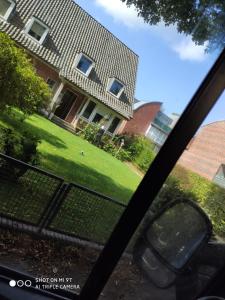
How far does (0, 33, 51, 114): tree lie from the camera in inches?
264

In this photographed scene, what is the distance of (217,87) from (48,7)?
705 inches

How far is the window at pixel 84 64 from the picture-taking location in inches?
764

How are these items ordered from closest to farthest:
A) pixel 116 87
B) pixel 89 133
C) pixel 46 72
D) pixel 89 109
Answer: pixel 89 133 < pixel 46 72 < pixel 116 87 < pixel 89 109

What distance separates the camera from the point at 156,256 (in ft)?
5.51

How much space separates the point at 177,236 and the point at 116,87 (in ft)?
63.8

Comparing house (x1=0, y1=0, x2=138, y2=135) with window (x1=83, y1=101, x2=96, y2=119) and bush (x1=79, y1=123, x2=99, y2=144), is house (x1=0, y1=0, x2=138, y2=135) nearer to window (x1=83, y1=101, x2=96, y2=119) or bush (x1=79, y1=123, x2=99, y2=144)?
window (x1=83, y1=101, x2=96, y2=119)

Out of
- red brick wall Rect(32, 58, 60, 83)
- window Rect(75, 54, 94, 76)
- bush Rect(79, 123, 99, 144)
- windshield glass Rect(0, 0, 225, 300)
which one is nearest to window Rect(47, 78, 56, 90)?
red brick wall Rect(32, 58, 60, 83)

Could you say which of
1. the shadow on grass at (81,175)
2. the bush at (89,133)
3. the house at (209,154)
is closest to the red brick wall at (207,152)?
the house at (209,154)

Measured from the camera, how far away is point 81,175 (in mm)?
8484

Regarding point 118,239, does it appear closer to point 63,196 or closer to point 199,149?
point 199,149

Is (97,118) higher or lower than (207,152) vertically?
lower

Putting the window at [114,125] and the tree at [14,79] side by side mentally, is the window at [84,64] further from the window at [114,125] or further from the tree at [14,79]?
the tree at [14,79]

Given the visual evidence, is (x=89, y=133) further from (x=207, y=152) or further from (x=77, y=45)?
(x=207, y=152)

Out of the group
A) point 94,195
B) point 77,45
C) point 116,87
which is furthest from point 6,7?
point 94,195
